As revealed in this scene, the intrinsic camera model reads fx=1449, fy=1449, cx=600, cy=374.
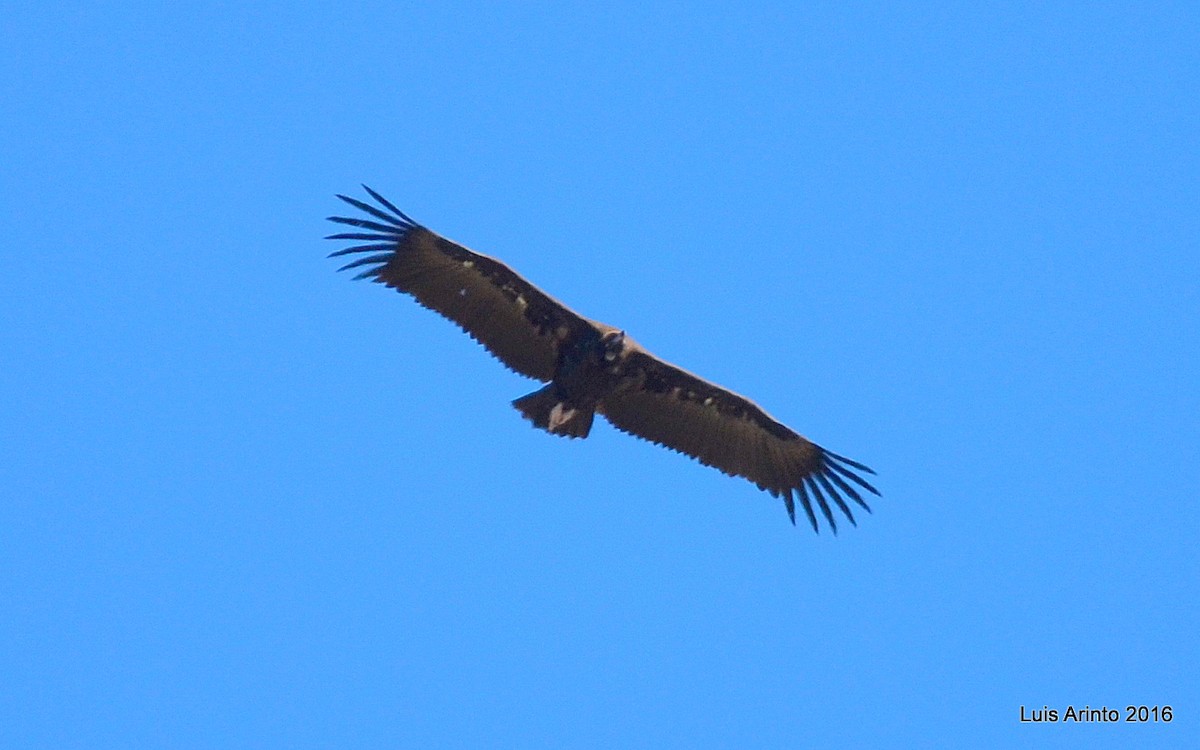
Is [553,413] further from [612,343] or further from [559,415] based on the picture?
[612,343]

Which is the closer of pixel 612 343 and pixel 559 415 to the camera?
pixel 612 343

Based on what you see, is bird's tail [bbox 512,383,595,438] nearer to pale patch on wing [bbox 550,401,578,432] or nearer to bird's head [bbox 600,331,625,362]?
pale patch on wing [bbox 550,401,578,432]

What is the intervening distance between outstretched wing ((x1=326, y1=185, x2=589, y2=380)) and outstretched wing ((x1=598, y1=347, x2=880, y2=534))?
1069 mm

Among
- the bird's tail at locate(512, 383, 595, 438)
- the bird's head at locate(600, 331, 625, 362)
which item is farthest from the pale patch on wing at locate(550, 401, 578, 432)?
the bird's head at locate(600, 331, 625, 362)

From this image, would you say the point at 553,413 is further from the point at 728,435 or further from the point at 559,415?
the point at 728,435

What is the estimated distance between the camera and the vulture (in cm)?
1599

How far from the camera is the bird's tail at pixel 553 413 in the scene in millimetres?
16000

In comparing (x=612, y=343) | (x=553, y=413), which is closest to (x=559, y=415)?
(x=553, y=413)

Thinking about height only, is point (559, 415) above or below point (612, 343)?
below

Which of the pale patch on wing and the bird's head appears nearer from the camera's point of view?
the bird's head

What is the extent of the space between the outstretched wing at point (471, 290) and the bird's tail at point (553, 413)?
0.38 m

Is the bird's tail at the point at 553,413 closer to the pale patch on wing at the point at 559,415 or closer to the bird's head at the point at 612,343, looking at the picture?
the pale patch on wing at the point at 559,415

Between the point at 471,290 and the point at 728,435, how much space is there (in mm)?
3568

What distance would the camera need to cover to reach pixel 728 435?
17297 mm
